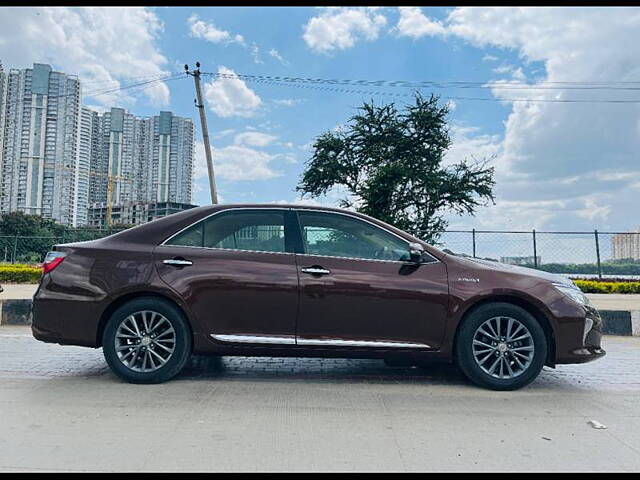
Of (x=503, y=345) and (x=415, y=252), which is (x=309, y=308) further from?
(x=503, y=345)

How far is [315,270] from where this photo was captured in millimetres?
4344

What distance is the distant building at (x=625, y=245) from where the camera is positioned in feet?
55.6

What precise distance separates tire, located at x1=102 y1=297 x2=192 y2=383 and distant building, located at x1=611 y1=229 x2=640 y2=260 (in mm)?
17071

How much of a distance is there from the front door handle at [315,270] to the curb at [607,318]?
582 centimetres

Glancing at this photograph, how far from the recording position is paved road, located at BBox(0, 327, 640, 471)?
9.45 feet

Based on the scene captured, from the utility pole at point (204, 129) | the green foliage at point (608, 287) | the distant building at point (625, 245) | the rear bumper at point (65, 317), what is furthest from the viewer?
the utility pole at point (204, 129)

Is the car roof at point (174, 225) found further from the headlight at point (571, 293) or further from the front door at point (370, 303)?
the headlight at point (571, 293)

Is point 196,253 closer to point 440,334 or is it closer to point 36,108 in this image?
point 440,334

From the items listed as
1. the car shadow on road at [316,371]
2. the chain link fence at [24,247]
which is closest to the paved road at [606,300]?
the car shadow on road at [316,371]

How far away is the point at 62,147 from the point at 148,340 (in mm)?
46165

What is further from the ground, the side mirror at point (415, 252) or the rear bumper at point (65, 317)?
the side mirror at point (415, 252)

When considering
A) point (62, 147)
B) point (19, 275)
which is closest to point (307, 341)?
point (19, 275)

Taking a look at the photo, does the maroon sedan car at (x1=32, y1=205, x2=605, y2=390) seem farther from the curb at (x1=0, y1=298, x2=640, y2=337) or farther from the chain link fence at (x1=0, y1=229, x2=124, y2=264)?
the chain link fence at (x1=0, y1=229, x2=124, y2=264)

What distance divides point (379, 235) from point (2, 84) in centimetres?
4842
